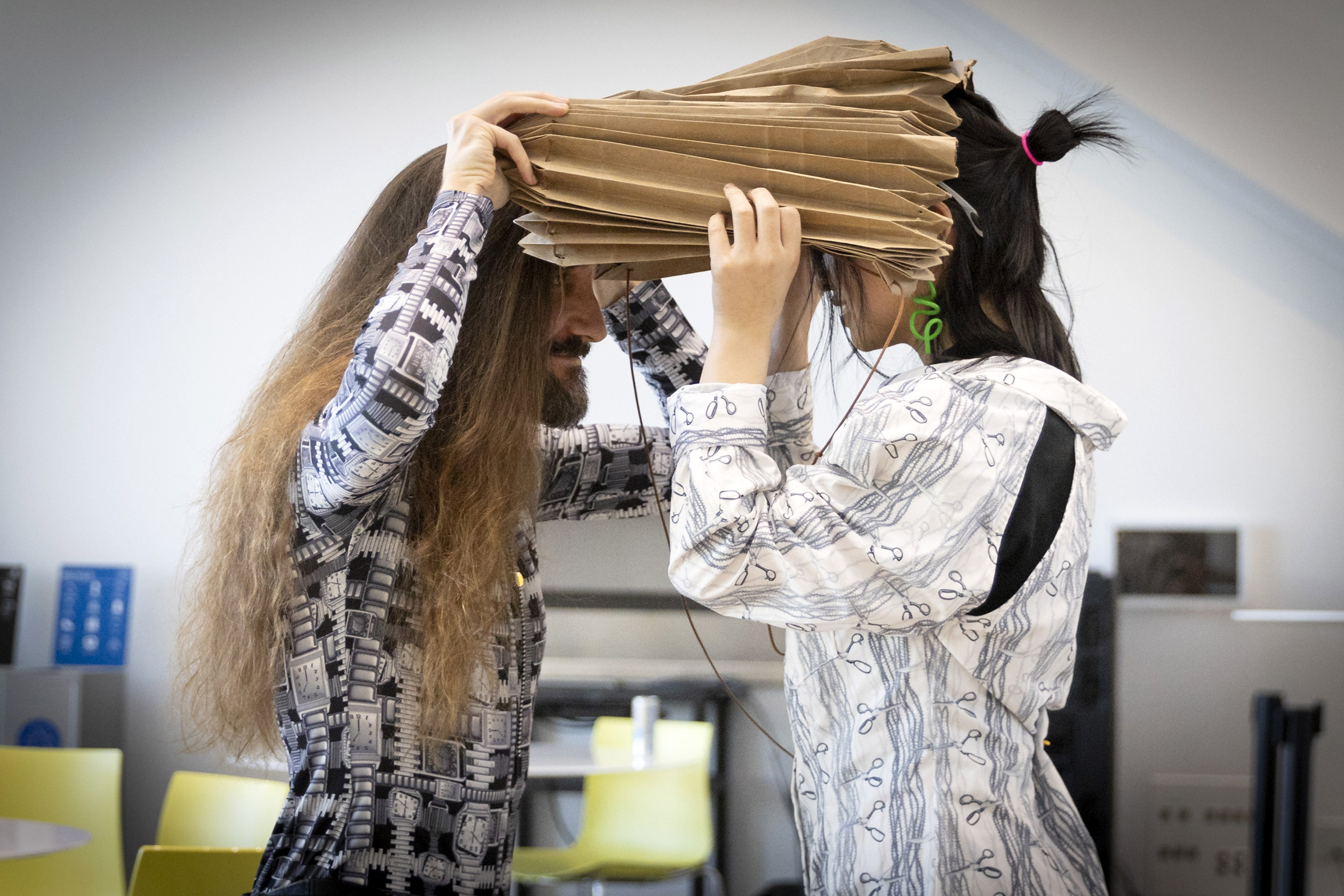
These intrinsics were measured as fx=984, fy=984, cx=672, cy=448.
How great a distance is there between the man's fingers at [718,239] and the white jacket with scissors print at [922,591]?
0.12 m

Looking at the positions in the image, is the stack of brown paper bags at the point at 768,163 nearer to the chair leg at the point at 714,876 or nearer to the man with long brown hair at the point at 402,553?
the man with long brown hair at the point at 402,553

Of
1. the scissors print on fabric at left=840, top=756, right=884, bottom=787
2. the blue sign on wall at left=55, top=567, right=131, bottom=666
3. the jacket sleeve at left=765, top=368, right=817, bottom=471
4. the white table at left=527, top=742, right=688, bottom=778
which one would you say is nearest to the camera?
the scissors print on fabric at left=840, top=756, right=884, bottom=787

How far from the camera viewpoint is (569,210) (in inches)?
34.9

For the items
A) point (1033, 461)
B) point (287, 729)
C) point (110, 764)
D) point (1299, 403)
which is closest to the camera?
point (1033, 461)

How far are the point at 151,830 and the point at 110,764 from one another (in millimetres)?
649

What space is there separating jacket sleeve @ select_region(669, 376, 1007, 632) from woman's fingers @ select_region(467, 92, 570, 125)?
31 cm

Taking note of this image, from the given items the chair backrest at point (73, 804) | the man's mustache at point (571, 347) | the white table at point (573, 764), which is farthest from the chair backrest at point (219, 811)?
the man's mustache at point (571, 347)

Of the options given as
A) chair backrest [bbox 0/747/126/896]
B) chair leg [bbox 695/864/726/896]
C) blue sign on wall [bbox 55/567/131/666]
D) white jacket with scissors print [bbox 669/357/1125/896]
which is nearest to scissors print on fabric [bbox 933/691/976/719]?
white jacket with scissors print [bbox 669/357/1125/896]

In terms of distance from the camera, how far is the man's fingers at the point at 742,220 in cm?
85

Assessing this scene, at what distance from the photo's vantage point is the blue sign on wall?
2918 mm

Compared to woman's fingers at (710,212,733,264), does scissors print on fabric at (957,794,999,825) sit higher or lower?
lower

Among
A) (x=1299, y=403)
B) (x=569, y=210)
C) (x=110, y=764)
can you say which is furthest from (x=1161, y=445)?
(x=110, y=764)

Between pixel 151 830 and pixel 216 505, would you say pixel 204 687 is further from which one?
pixel 151 830

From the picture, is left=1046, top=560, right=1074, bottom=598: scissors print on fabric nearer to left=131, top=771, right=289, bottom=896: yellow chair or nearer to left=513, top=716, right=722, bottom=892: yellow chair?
left=131, top=771, right=289, bottom=896: yellow chair
